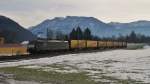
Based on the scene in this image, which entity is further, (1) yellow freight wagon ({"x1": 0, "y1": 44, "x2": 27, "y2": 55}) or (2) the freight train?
(2) the freight train

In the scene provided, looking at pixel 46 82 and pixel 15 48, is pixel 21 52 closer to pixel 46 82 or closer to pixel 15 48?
pixel 15 48

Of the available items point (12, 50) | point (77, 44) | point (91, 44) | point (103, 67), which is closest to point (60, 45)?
point (77, 44)

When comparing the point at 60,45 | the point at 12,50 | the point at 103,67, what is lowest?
the point at 103,67

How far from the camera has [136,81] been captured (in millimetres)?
24328

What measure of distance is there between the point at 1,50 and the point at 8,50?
Result: 226cm

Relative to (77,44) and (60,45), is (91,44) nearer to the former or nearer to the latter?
(77,44)

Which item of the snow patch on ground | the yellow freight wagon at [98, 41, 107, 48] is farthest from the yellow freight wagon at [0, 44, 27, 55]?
the yellow freight wagon at [98, 41, 107, 48]

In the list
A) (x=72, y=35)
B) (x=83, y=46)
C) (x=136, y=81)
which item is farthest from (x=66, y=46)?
(x=72, y=35)

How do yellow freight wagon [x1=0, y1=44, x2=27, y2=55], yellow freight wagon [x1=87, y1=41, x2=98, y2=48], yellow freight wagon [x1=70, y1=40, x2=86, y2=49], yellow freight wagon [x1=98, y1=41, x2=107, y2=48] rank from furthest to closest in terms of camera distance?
yellow freight wagon [x1=98, y1=41, x2=107, y2=48]
yellow freight wagon [x1=87, y1=41, x2=98, y2=48]
yellow freight wagon [x1=70, y1=40, x2=86, y2=49]
yellow freight wagon [x1=0, y1=44, x2=27, y2=55]

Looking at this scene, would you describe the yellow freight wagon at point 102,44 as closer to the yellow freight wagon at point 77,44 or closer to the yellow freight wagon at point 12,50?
the yellow freight wagon at point 77,44

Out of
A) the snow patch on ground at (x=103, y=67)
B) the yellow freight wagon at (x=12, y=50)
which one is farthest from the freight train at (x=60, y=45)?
the snow patch on ground at (x=103, y=67)

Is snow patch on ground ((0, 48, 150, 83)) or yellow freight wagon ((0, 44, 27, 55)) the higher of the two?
yellow freight wagon ((0, 44, 27, 55))

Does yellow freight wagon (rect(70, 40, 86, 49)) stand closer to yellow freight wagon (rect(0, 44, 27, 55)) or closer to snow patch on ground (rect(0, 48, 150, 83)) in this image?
yellow freight wagon (rect(0, 44, 27, 55))

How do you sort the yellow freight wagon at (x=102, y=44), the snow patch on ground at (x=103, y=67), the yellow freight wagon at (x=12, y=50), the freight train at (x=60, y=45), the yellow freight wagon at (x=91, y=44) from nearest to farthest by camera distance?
the snow patch on ground at (x=103, y=67) < the yellow freight wagon at (x=12, y=50) < the freight train at (x=60, y=45) < the yellow freight wagon at (x=91, y=44) < the yellow freight wagon at (x=102, y=44)
